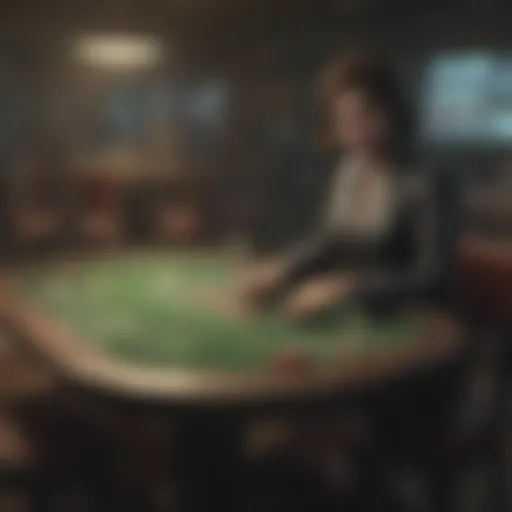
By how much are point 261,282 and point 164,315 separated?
0.10 m

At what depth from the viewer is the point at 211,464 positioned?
0.97 meters

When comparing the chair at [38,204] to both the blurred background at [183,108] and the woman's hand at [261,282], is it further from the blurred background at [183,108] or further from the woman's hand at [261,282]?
the woman's hand at [261,282]

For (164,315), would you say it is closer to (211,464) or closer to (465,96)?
(211,464)

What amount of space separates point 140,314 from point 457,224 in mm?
334

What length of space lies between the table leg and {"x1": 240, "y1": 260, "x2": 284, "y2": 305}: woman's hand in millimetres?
125

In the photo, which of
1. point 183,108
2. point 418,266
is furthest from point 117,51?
point 418,266

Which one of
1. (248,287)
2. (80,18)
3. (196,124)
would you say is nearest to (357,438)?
(248,287)

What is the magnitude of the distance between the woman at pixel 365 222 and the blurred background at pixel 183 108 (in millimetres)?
20

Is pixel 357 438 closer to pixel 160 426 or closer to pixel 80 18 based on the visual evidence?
pixel 160 426

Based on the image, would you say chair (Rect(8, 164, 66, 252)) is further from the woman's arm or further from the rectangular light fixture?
the woman's arm

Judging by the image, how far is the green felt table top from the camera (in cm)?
95

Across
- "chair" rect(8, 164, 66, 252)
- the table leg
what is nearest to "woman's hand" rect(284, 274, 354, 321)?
the table leg

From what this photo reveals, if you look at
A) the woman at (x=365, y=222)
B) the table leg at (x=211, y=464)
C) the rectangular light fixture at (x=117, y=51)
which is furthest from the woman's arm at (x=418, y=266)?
the rectangular light fixture at (x=117, y=51)

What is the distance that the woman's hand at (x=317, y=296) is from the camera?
0.97m
